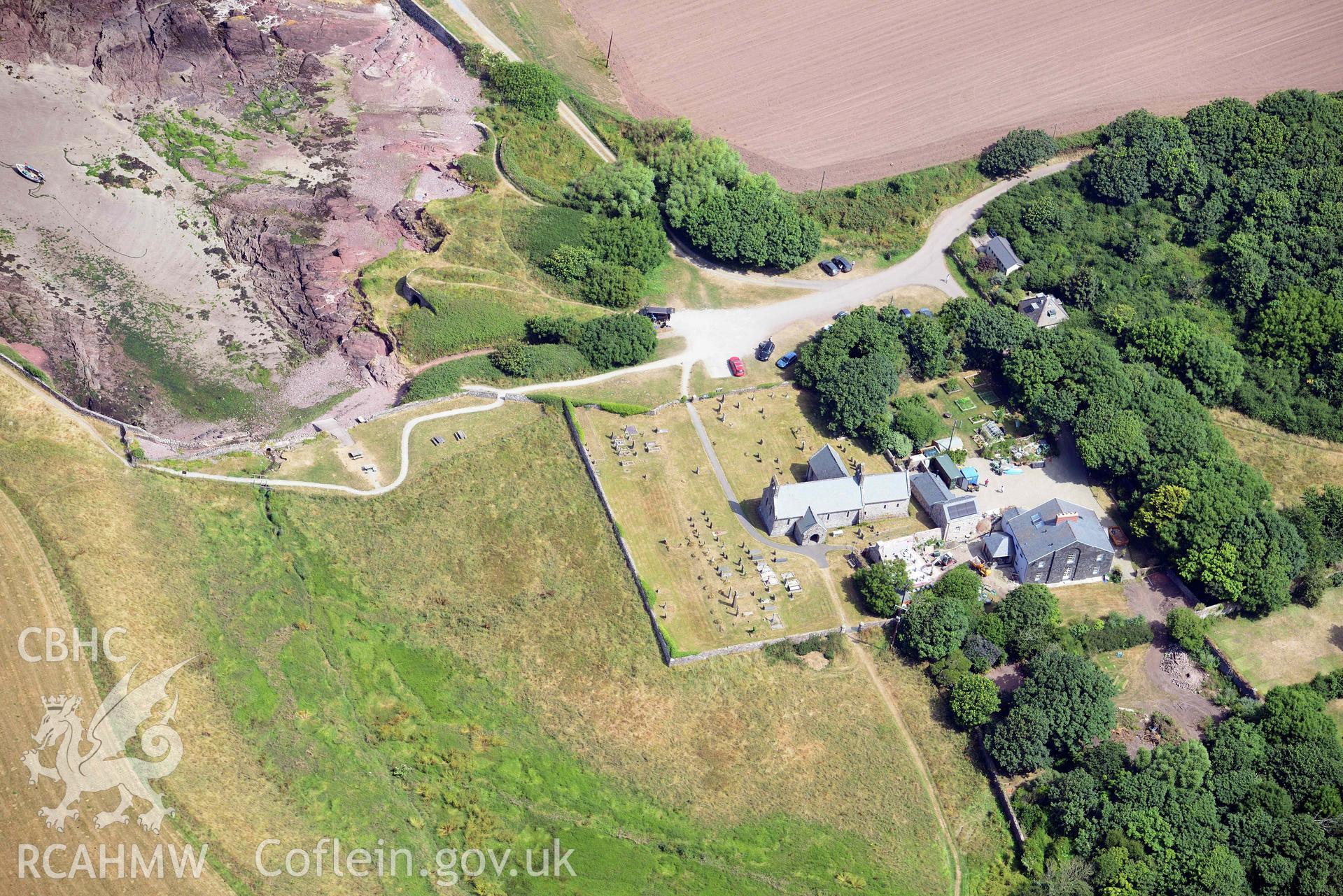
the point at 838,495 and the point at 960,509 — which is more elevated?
the point at 838,495

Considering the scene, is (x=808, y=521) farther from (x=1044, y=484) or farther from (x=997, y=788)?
(x=997, y=788)

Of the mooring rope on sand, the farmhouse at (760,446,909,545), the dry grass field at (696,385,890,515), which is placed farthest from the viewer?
the mooring rope on sand

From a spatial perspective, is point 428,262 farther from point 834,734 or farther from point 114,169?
point 834,734

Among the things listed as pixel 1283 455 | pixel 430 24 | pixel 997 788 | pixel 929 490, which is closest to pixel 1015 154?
pixel 1283 455

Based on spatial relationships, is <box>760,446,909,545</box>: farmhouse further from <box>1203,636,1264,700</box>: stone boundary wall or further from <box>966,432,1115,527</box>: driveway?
<box>1203,636,1264,700</box>: stone boundary wall

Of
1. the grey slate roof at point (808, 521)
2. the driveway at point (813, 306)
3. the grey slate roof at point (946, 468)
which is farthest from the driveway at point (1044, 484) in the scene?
the driveway at point (813, 306)

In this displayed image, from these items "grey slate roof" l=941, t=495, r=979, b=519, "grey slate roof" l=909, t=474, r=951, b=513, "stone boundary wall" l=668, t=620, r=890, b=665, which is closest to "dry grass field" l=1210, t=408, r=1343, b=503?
"grey slate roof" l=941, t=495, r=979, b=519
